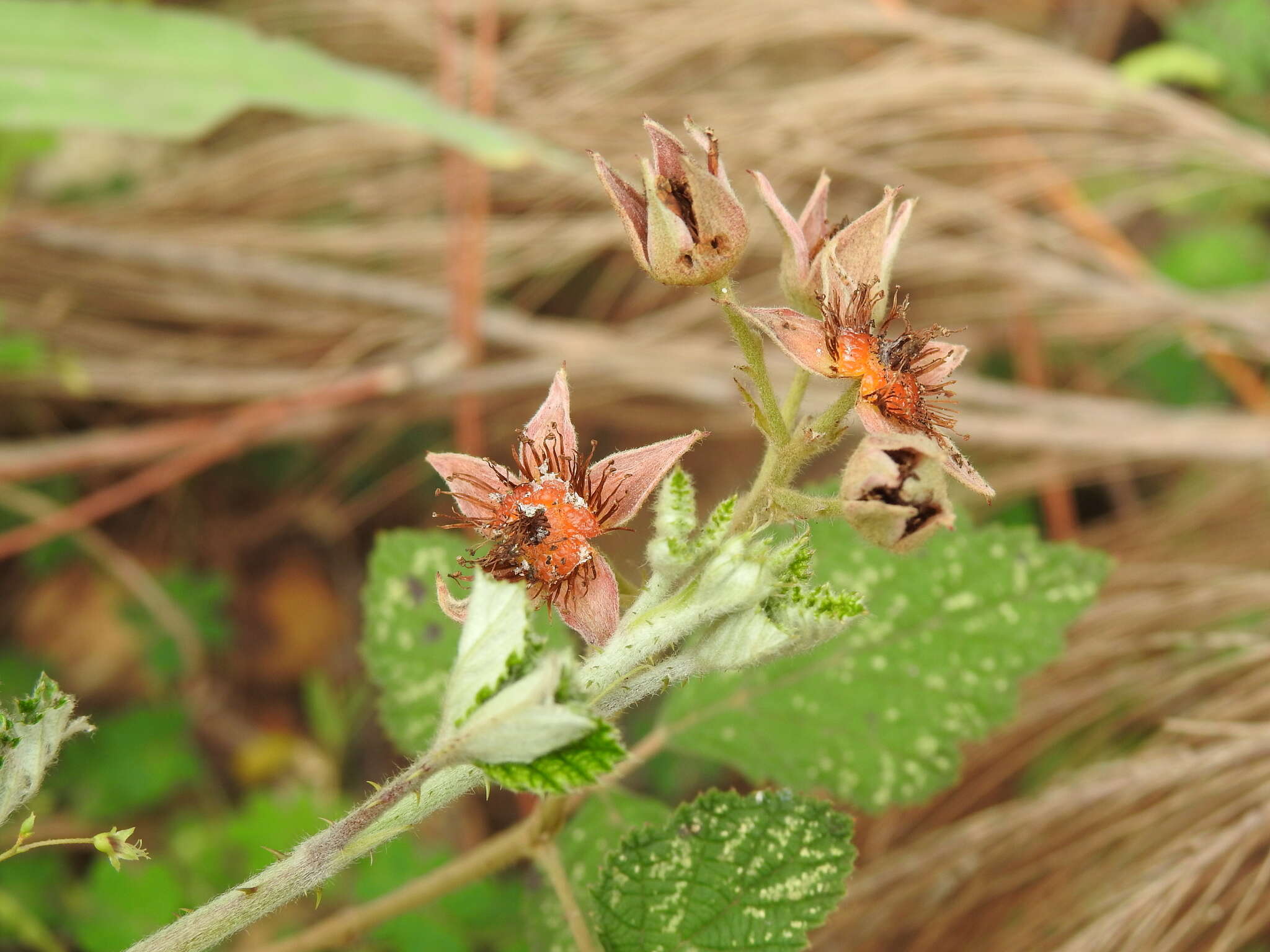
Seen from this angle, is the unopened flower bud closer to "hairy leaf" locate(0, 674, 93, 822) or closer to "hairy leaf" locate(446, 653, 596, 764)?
"hairy leaf" locate(446, 653, 596, 764)

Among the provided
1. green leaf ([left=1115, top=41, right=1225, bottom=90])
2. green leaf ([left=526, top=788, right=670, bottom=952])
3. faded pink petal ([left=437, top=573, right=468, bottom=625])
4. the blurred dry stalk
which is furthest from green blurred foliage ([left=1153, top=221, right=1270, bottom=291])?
faded pink petal ([left=437, top=573, right=468, bottom=625])

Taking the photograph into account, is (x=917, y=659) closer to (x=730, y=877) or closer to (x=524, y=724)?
(x=730, y=877)

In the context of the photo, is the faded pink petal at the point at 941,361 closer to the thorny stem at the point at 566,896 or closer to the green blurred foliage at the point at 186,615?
the thorny stem at the point at 566,896

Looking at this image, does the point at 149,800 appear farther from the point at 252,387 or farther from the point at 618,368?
the point at 618,368

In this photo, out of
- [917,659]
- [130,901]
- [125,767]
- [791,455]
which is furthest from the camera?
[125,767]

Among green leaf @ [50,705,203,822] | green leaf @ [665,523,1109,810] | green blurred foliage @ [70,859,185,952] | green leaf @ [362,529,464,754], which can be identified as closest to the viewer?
green leaf @ [665,523,1109,810]

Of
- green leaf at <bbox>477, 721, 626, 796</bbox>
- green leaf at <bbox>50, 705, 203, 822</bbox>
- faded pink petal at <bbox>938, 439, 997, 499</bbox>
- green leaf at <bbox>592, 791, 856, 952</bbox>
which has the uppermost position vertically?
faded pink petal at <bbox>938, 439, 997, 499</bbox>

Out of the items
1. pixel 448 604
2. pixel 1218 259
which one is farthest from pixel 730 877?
pixel 1218 259

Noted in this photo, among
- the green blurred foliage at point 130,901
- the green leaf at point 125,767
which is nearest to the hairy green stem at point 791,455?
the green blurred foliage at point 130,901
